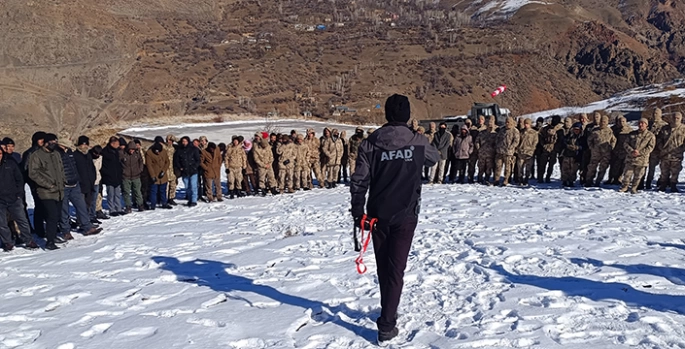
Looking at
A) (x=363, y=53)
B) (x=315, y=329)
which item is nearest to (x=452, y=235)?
(x=315, y=329)

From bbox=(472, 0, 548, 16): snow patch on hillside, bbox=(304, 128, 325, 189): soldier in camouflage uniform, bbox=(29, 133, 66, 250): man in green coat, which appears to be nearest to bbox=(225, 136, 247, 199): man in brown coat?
→ bbox=(304, 128, 325, 189): soldier in camouflage uniform

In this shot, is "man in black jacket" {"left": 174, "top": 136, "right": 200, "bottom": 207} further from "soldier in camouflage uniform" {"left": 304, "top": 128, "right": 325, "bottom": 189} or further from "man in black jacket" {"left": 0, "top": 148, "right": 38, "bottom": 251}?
"man in black jacket" {"left": 0, "top": 148, "right": 38, "bottom": 251}

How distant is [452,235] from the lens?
8.97 metres

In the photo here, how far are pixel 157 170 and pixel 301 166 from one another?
393 centimetres

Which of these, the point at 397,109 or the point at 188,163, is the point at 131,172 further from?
the point at 397,109

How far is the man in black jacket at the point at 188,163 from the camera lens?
13008 mm

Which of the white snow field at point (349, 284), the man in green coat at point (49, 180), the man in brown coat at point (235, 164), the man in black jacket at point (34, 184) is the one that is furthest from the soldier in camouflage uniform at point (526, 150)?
the man in black jacket at point (34, 184)

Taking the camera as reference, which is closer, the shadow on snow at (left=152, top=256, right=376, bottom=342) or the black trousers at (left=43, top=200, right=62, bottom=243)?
the shadow on snow at (left=152, top=256, right=376, bottom=342)

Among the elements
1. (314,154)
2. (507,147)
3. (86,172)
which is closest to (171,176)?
(86,172)

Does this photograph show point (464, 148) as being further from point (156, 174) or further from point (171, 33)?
point (171, 33)

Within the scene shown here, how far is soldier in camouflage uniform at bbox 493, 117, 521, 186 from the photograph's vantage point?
14.1 metres

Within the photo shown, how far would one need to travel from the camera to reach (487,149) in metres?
14.7

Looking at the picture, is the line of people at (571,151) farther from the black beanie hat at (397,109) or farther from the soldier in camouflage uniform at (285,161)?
the black beanie hat at (397,109)

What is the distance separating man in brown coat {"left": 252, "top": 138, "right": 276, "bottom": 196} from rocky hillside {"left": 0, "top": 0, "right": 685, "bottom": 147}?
144ft
